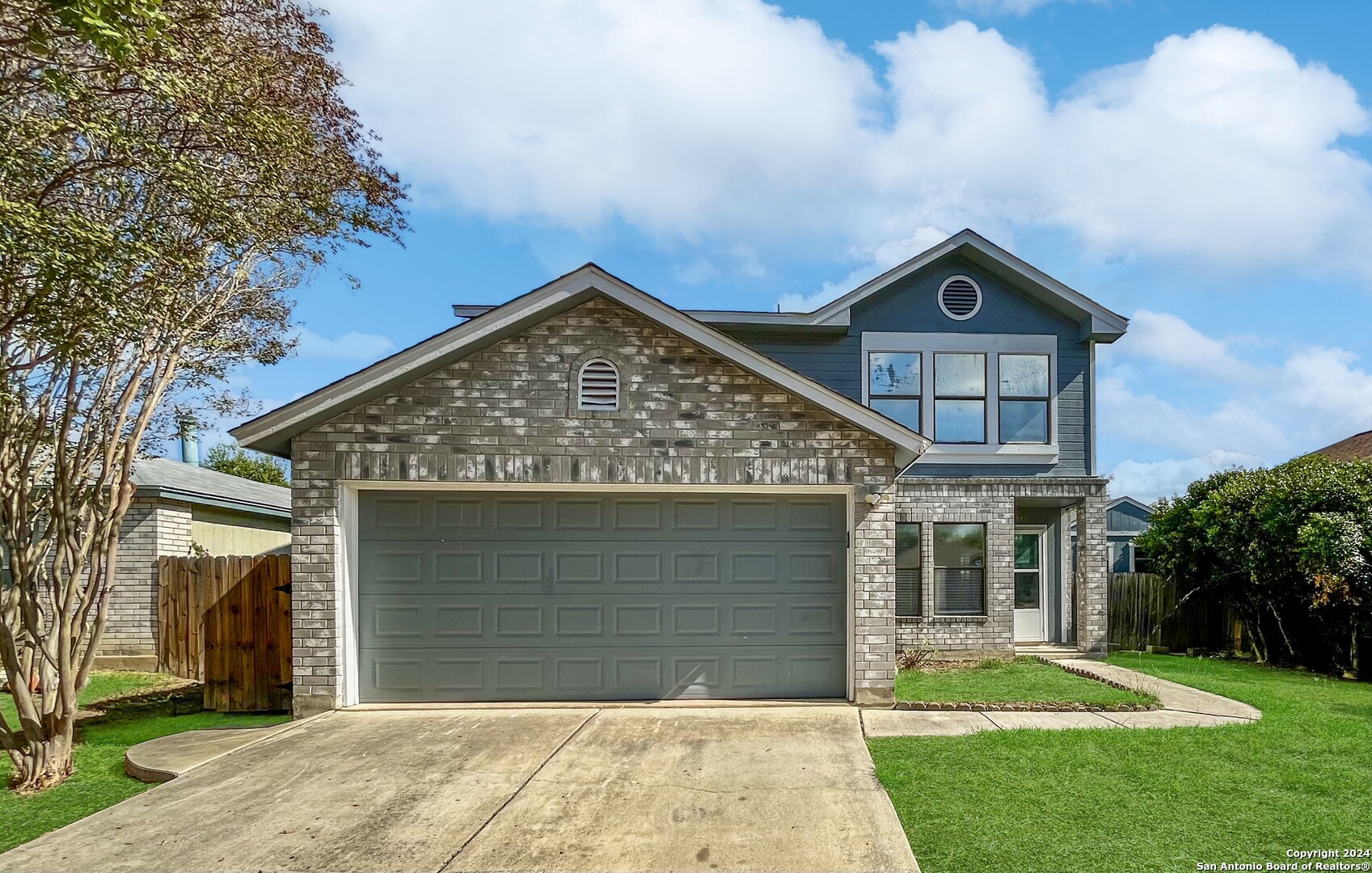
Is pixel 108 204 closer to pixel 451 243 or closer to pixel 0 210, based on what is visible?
pixel 0 210

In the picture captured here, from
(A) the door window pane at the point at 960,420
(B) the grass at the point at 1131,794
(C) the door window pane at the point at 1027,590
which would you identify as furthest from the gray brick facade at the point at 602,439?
(C) the door window pane at the point at 1027,590

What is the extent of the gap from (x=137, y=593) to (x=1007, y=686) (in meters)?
12.9

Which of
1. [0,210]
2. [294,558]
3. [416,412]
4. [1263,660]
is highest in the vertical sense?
[0,210]

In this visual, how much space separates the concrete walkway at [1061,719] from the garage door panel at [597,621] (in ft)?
4.05

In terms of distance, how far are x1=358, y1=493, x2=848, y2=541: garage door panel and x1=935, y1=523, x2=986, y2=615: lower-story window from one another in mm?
5007

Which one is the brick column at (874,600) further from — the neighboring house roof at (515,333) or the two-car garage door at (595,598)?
the neighboring house roof at (515,333)

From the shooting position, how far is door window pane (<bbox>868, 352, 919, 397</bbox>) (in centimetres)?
1392

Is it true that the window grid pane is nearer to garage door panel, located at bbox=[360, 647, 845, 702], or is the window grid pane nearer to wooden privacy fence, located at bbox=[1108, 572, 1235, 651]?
garage door panel, located at bbox=[360, 647, 845, 702]

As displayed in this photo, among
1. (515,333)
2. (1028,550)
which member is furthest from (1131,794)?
(1028,550)

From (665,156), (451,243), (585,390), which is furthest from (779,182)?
(585,390)

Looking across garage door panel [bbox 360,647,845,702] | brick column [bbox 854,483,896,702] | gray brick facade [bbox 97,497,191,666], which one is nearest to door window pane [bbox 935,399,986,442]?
brick column [bbox 854,483,896,702]

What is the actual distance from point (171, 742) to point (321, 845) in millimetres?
3802

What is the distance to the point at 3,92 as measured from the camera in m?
5.53

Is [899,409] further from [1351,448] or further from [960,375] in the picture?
[1351,448]
